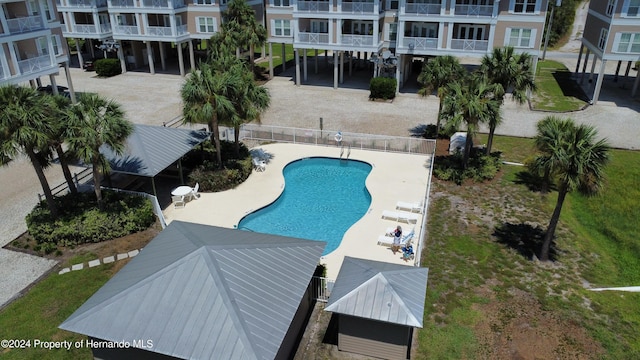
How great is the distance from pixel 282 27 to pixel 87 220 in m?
29.4

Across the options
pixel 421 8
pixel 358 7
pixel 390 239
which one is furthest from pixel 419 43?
pixel 390 239

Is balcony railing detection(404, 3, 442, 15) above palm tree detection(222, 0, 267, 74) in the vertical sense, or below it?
above

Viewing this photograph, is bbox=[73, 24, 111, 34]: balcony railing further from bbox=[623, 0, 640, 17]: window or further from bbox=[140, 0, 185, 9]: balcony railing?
bbox=[623, 0, 640, 17]: window

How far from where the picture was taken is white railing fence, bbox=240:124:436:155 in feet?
95.1

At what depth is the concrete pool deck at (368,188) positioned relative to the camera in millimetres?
20047

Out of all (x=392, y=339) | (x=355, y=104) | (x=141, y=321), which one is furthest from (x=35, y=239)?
(x=355, y=104)

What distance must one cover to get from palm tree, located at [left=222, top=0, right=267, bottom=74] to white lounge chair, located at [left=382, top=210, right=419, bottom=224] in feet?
84.3

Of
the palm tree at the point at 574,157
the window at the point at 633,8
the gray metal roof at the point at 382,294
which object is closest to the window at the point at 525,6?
the window at the point at 633,8

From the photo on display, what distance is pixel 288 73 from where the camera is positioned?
1907 inches

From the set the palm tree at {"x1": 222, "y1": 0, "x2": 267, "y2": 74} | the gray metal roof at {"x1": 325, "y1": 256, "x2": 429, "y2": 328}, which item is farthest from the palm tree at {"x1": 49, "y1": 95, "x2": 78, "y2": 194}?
the palm tree at {"x1": 222, "y1": 0, "x2": 267, "y2": 74}

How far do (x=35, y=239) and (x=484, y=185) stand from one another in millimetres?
22258

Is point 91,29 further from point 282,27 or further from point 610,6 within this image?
point 610,6

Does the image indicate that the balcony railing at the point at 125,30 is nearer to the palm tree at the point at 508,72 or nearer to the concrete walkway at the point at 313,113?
the concrete walkway at the point at 313,113

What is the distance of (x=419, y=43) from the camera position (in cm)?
3862
